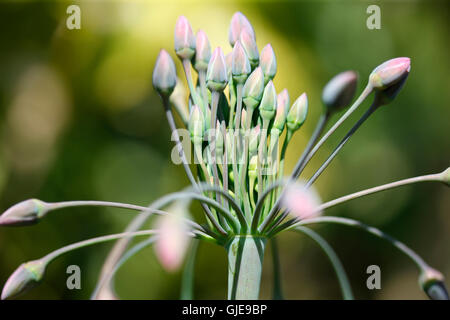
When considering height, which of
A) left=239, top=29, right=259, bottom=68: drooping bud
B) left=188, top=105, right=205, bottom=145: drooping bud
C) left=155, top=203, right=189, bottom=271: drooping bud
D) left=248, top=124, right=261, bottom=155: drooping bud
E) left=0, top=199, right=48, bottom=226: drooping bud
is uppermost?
left=239, top=29, right=259, bottom=68: drooping bud

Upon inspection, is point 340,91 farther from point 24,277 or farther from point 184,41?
point 24,277

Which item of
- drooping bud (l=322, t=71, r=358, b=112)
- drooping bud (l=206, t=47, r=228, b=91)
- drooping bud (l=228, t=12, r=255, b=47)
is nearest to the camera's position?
drooping bud (l=322, t=71, r=358, b=112)

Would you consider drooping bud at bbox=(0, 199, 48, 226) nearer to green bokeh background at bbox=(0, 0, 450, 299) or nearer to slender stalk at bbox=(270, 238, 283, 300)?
slender stalk at bbox=(270, 238, 283, 300)

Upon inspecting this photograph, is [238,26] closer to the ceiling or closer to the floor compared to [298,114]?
closer to the ceiling

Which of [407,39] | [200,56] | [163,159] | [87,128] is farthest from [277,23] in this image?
[200,56]

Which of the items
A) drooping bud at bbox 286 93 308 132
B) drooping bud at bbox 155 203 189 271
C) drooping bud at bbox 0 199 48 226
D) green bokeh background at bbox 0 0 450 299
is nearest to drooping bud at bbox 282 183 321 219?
drooping bud at bbox 155 203 189 271

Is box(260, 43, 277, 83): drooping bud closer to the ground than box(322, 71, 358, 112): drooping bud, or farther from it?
farther from it

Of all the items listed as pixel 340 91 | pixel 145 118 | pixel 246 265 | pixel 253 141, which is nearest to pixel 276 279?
pixel 246 265
